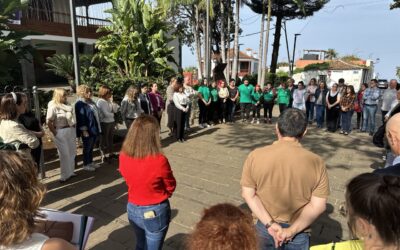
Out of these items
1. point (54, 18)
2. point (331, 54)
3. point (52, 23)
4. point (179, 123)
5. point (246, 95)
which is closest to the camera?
point (179, 123)

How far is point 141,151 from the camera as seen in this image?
2.64 metres

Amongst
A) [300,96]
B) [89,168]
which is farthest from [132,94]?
[300,96]

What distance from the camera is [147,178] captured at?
2.65 metres

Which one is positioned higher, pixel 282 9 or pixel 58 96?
pixel 282 9

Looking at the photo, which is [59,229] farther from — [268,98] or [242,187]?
[268,98]

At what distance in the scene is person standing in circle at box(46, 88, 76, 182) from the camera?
205 inches

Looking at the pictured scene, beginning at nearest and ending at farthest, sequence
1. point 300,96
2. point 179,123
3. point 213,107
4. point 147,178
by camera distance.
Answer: point 147,178, point 179,123, point 300,96, point 213,107

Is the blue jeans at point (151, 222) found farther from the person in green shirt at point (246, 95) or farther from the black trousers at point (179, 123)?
the person in green shirt at point (246, 95)

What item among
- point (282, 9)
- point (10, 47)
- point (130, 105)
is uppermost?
point (282, 9)

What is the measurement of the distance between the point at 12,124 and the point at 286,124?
3.56 m

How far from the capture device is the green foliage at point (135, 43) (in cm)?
1402

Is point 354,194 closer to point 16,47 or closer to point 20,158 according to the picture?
point 20,158

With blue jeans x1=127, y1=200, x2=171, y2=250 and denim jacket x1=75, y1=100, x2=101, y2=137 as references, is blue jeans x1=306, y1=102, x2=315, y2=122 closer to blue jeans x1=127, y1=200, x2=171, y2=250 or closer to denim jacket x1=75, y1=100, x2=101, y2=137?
denim jacket x1=75, y1=100, x2=101, y2=137

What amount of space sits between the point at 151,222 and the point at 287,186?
1.22 meters
